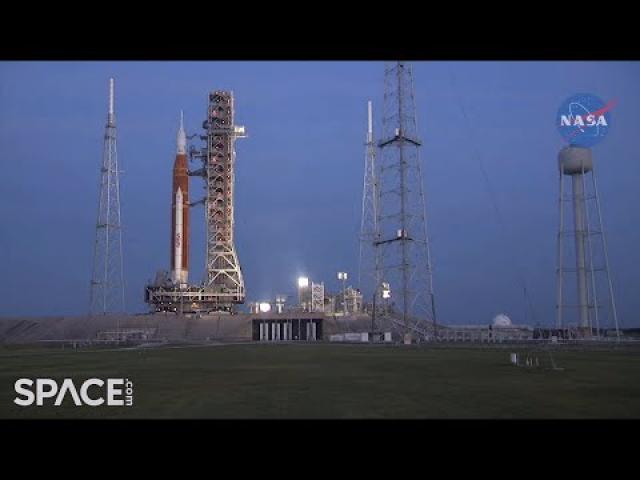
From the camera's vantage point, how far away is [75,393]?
2528 cm

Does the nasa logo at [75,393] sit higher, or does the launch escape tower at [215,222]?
the launch escape tower at [215,222]

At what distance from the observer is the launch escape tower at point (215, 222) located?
122625mm

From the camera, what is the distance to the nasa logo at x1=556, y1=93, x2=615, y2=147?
7300cm

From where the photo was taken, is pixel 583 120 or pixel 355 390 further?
pixel 583 120

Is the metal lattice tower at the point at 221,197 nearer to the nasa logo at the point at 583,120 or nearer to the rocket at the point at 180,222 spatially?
the rocket at the point at 180,222

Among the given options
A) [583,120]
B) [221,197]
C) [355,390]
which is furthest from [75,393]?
[221,197]

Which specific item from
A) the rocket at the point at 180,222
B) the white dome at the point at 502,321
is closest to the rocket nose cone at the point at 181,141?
the rocket at the point at 180,222

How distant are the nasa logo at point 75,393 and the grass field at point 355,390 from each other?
41 centimetres

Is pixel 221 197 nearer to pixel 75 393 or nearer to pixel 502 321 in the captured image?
pixel 502 321

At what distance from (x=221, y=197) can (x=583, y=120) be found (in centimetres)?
6974
